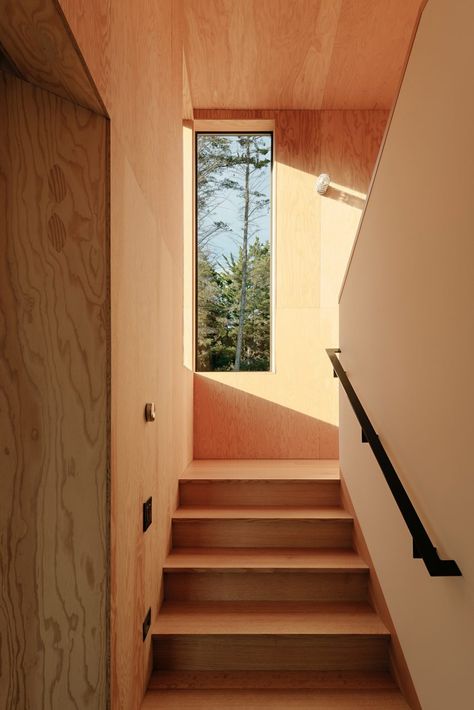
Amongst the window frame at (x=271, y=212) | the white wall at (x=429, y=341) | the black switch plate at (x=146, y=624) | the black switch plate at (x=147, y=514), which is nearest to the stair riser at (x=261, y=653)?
the black switch plate at (x=146, y=624)

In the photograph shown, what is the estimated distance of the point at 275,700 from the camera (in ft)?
7.19

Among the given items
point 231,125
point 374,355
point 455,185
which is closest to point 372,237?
point 374,355

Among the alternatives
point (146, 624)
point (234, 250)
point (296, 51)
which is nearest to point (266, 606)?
Answer: point (146, 624)

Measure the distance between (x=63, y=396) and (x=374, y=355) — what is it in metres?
1.41

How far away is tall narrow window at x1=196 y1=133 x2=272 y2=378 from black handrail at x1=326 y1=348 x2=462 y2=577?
213 cm

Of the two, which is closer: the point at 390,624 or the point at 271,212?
the point at 390,624

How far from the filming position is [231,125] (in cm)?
459

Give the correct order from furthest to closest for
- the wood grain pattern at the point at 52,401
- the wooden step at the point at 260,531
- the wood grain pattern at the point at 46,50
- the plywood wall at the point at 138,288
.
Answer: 1. the wooden step at the point at 260,531
2. the plywood wall at the point at 138,288
3. the wood grain pattern at the point at 52,401
4. the wood grain pattern at the point at 46,50

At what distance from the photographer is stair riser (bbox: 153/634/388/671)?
239 cm

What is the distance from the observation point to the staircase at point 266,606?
89.4 inches

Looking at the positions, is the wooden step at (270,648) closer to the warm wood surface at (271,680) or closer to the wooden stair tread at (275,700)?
the warm wood surface at (271,680)

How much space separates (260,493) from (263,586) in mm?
672

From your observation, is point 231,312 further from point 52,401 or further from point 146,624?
point 52,401

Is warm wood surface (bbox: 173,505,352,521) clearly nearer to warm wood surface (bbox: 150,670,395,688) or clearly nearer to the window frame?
warm wood surface (bbox: 150,670,395,688)
